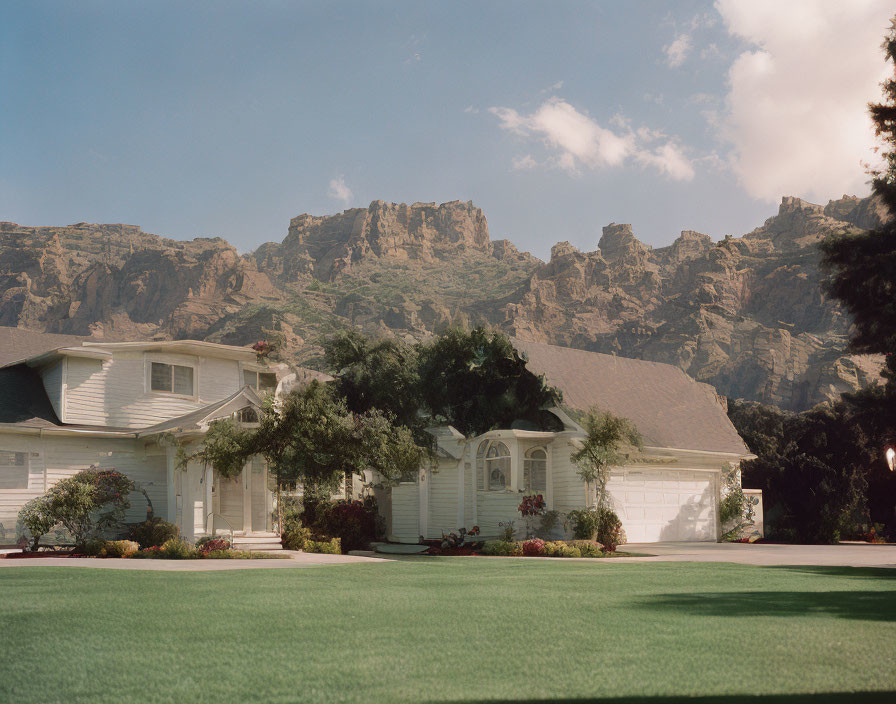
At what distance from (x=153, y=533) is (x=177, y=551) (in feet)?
8.50

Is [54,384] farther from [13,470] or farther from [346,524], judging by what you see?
[346,524]

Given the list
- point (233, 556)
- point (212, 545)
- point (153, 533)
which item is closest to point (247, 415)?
point (153, 533)

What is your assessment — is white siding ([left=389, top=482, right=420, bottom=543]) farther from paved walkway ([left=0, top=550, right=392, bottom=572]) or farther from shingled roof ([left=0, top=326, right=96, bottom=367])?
shingled roof ([left=0, top=326, right=96, bottom=367])

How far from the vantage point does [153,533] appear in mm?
21859

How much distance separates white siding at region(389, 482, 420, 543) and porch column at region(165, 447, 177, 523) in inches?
272

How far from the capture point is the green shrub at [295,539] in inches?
881

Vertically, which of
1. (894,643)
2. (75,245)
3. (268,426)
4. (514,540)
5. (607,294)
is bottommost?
(514,540)

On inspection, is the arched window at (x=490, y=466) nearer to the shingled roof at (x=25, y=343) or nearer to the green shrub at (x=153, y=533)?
the green shrub at (x=153, y=533)

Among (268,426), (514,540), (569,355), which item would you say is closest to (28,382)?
(268,426)

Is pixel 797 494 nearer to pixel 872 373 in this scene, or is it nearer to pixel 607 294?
pixel 872 373

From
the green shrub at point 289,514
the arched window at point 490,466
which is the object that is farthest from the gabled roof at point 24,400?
the arched window at point 490,466

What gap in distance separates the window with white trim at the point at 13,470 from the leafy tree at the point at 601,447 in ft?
49.1

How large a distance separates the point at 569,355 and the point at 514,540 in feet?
27.9

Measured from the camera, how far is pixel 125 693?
17.1 ft
